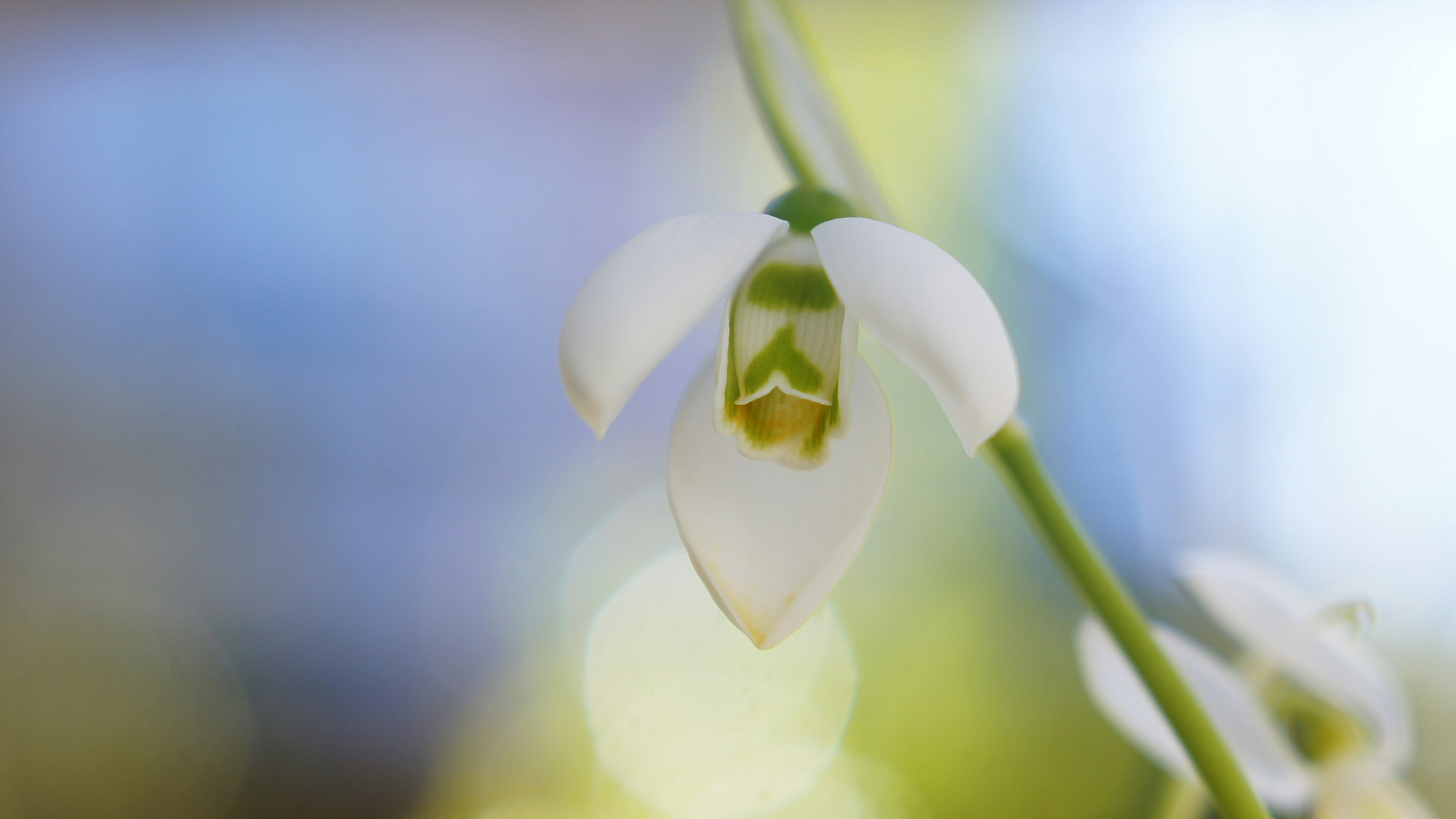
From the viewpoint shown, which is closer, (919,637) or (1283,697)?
(1283,697)

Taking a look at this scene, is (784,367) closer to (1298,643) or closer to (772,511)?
(772,511)

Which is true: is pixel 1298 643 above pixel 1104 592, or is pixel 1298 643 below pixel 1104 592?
below

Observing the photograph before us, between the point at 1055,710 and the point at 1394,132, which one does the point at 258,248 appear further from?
the point at 1394,132

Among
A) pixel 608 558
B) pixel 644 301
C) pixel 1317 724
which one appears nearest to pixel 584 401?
pixel 644 301

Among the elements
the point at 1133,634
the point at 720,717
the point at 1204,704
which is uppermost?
the point at 1133,634

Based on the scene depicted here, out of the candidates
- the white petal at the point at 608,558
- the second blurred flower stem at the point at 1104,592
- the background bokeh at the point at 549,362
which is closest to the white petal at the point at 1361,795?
the second blurred flower stem at the point at 1104,592

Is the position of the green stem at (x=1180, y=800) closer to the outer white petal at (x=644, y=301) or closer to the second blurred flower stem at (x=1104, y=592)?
the second blurred flower stem at (x=1104, y=592)
